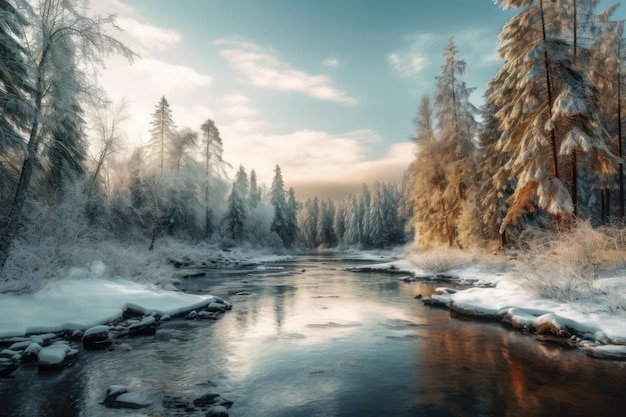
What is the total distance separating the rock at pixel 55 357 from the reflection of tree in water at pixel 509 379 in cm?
767

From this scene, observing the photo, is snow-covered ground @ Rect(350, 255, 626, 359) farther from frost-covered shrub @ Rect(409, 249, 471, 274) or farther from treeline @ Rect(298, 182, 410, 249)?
treeline @ Rect(298, 182, 410, 249)

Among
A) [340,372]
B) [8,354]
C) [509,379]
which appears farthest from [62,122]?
[509,379]

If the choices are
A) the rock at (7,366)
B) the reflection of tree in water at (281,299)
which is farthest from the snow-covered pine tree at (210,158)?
the rock at (7,366)

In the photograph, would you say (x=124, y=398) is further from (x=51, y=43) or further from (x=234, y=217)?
(x=234, y=217)

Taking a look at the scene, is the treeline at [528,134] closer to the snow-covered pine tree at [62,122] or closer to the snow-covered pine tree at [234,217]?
the snow-covered pine tree at [62,122]

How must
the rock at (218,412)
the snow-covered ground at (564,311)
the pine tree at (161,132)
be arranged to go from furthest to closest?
the pine tree at (161,132), the snow-covered ground at (564,311), the rock at (218,412)

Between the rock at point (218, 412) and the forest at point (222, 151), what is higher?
the forest at point (222, 151)

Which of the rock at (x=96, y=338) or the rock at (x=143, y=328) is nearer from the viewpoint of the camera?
the rock at (x=96, y=338)

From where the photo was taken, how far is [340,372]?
8516 millimetres

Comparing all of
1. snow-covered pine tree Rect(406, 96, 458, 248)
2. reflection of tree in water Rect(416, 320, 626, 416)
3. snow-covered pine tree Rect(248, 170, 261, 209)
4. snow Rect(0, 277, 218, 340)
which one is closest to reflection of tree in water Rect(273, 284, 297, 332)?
snow Rect(0, 277, 218, 340)

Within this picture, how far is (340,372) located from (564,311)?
7.58 meters

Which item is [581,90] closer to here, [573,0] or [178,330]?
[573,0]

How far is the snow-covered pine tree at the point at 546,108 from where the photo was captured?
52.2ft

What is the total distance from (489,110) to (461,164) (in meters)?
4.52
